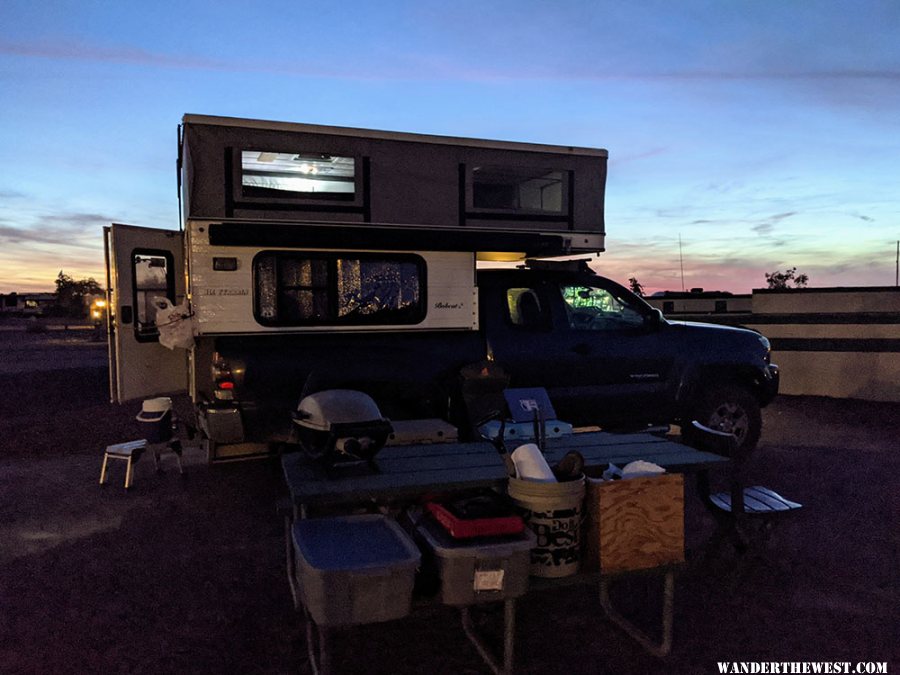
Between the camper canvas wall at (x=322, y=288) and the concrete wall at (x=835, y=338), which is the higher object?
the camper canvas wall at (x=322, y=288)

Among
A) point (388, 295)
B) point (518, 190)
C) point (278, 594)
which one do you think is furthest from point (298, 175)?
point (278, 594)

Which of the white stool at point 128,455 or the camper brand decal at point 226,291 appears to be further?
the white stool at point 128,455

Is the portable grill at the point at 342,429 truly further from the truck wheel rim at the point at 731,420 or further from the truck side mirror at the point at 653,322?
the truck wheel rim at the point at 731,420

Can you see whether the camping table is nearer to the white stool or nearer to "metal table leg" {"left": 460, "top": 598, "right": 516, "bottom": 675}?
"metal table leg" {"left": 460, "top": 598, "right": 516, "bottom": 675}

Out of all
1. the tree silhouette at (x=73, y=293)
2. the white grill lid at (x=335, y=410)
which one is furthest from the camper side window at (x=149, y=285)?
the tree silhouette at (x=73, y=293)

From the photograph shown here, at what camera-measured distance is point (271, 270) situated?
5.75 meters

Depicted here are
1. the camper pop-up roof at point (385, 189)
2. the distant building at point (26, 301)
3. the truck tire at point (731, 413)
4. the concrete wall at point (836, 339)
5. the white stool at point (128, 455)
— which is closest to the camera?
the camper pop-up roof at point (385, 189)

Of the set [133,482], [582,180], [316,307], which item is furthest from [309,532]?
[582,180]

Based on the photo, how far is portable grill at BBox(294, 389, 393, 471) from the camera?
11.0 feet

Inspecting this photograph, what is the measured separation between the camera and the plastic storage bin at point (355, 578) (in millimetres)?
2627

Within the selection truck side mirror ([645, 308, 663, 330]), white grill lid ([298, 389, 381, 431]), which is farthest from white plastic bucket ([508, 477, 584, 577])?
truck side mirror ([645, 308, 663, 330])

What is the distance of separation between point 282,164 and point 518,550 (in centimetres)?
401

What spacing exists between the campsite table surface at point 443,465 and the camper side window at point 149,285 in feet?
12.0

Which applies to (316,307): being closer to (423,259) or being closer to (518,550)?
(423,259)
